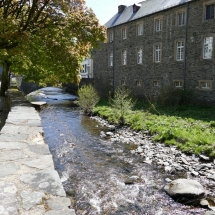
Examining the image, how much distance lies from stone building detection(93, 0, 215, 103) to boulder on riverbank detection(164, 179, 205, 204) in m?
12.0

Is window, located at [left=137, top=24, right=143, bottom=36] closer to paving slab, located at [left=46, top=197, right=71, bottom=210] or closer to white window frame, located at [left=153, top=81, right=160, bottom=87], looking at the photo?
white window frame, located at [left=153, top=81, right=160, bottom=87]

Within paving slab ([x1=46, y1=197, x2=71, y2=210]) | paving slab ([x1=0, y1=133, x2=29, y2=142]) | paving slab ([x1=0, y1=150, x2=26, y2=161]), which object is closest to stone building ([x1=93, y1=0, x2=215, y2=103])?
paving slab ([x1=0, y1=133, x2=29, y2=142])

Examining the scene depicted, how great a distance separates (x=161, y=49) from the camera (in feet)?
64.3

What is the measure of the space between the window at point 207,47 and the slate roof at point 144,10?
11.4 feet

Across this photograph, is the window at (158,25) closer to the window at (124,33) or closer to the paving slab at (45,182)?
the window at (124,33)

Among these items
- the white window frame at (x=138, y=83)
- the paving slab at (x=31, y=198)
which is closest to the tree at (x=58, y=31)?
the paving slab at (x=31, y=198)

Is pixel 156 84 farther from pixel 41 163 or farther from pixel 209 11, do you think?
pixel 41 163

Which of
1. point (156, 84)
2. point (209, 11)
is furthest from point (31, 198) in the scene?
point (156, 84)

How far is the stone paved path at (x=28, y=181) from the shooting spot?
2.30 meters

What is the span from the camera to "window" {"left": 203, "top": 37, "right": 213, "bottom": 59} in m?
16.1

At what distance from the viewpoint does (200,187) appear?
5.34 meters

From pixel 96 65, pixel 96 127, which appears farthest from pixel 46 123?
pixel 96 65

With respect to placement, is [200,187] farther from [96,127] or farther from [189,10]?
[189,10]

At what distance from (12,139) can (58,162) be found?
3.17m
